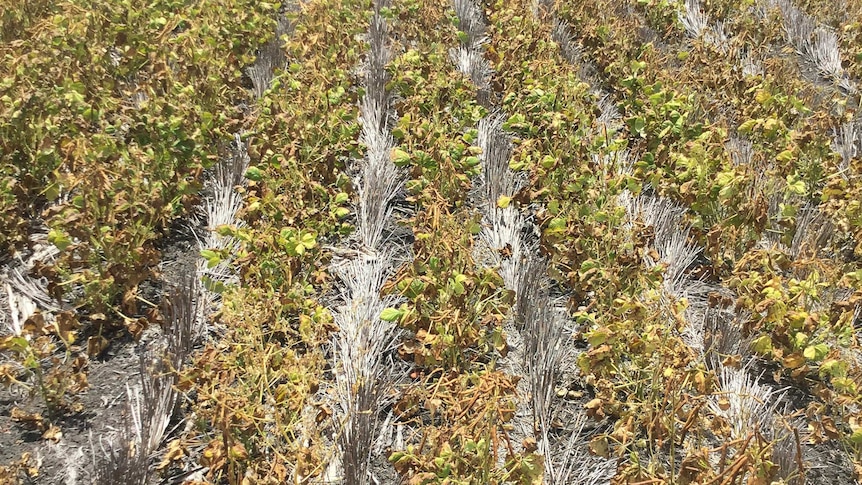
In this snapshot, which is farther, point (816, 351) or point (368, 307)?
point (368, 307)

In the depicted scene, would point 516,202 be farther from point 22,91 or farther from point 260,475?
point 22,91

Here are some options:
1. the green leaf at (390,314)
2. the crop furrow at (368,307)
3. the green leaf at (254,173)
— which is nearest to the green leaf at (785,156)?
the crop furrow at (368,307)

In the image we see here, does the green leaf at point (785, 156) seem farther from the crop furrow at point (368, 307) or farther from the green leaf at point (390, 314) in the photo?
the green leaf at point (390, 314)

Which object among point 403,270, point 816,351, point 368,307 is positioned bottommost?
point 816,351

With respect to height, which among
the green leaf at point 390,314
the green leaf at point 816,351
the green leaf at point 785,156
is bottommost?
the green leaf at point 816,351

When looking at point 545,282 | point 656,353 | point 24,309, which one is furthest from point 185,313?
point 656,353

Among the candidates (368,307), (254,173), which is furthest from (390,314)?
(254,173)

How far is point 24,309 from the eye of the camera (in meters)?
2.95

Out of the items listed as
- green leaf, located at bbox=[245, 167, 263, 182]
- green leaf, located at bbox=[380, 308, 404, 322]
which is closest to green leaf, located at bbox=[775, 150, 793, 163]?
green leaf, located at bbox=[380, 308, 404, 322]

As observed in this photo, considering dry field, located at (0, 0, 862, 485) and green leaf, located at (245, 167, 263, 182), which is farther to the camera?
green leaf, located at (245, 167, 263, 182)

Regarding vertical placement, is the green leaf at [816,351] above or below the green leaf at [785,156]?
below

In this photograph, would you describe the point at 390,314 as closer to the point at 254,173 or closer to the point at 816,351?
the point at 254,173

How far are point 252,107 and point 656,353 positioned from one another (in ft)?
10.3

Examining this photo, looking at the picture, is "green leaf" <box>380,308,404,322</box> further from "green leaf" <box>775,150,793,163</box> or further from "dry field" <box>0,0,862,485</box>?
"green leaf" <box>775,150,793,163</box>
